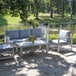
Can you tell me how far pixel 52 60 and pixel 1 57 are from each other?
1.73 metres

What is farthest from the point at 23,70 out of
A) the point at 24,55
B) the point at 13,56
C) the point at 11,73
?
the point at 24,55

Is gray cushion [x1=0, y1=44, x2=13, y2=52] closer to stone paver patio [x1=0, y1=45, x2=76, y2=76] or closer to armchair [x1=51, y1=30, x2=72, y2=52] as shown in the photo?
stone paver patio [x1=0, y1=45, x2=76, y2=76]

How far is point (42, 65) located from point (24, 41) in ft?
4.95

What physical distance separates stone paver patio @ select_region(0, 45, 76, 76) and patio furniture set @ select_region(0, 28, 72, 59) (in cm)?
37

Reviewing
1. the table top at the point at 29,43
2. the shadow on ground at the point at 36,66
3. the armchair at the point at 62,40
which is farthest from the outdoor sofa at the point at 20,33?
the shadow on ground at the point at 36,66

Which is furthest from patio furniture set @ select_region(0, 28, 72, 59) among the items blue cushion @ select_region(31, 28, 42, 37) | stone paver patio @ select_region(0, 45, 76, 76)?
stone paver patio @ select_region(0, 45, 76, 76)

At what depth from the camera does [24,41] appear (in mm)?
7531

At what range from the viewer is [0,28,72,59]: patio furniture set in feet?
23.0

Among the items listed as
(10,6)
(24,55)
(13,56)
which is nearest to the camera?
(13,56)

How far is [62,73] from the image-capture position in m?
5.70

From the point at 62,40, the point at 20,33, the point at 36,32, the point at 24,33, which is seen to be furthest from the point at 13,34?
the point at 62,40

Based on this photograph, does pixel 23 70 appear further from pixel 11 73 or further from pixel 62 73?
pixel 62 73

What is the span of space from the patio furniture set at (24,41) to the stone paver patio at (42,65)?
37 centimetres

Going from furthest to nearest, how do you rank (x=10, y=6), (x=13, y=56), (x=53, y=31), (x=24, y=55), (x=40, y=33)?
1. (x=53, y=31)
2. (x=40, y=33)
3. (x=10, y=6)
4. (x=24, y=55)
5. (x=13, y=56)
